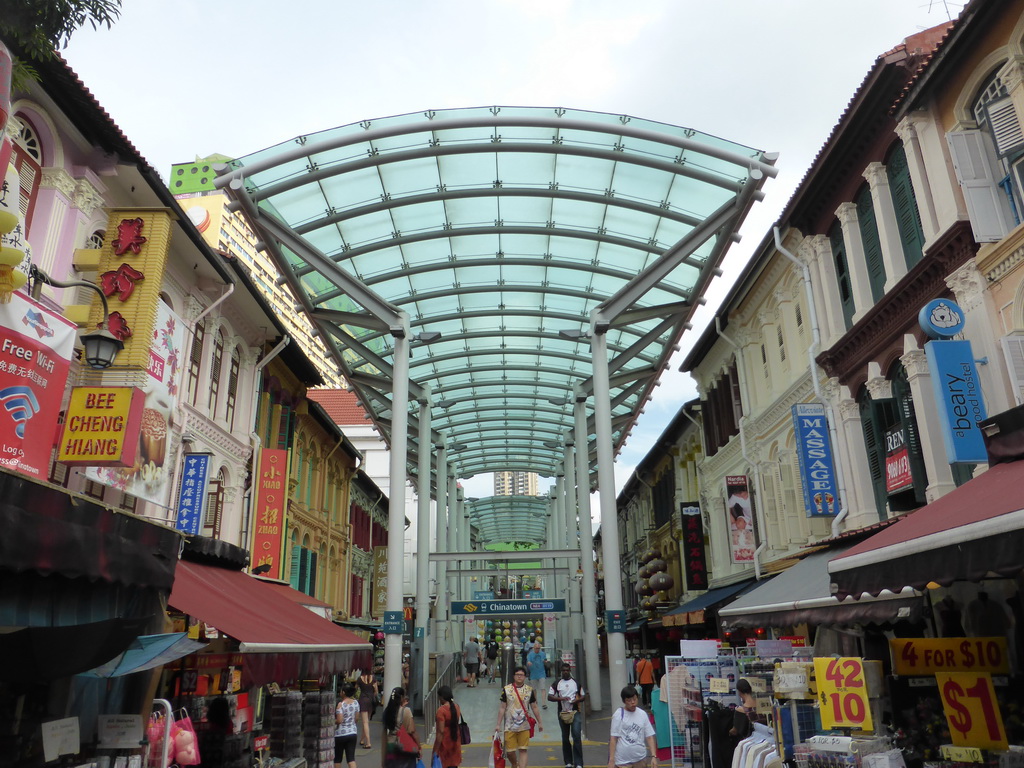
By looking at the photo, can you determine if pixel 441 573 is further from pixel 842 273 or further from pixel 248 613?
pixel 248 613

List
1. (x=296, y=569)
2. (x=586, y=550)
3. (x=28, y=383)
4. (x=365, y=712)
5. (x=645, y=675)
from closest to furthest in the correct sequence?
(x=28, y=383), (x=365, y=712), (x=645, y=675), (x=296, y=569), (x=586, y=550)

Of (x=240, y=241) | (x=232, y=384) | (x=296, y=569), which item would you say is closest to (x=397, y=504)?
(x=232, y=384)

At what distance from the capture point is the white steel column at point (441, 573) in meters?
26.5

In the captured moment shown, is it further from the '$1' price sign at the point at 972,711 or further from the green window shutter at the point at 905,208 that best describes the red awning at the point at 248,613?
the green window shutter at the point at 905,208

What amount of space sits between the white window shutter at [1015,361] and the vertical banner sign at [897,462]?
9.03ft

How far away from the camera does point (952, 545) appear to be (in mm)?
6125

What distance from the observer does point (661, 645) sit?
3506cm

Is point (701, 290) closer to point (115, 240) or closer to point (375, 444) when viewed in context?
point (115, 240)

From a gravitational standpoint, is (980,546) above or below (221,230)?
below

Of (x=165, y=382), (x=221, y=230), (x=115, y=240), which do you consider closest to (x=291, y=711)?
(x=165, y=382)

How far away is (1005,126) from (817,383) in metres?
6.52

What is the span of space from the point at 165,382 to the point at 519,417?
2020cm

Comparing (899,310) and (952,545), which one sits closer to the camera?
(952,545)

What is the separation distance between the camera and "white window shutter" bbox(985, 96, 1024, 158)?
1069 cm
